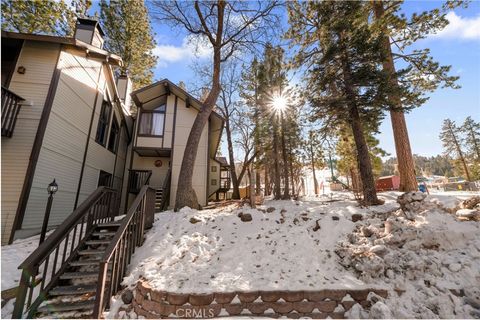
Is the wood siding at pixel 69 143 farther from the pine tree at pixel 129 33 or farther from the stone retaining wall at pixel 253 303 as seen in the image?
the pine tree at pixel 129 33

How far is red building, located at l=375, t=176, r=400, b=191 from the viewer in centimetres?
1955

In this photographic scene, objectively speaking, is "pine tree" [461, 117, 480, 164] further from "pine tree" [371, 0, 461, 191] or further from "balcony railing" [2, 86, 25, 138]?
"balcony railing" [2, 86, 25, 138]

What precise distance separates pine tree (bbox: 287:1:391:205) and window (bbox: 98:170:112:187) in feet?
33.8

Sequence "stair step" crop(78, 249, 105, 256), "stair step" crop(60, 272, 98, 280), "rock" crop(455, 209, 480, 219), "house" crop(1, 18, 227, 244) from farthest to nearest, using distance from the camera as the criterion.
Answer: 1. "house" crop(1, 18, 227, 244)
2. "rock" crop(455, 209, 480, 219)
3. "stair step" crop(78, 249, 105, 256)
4. "stair step" crop(60, 272, 98, 280)

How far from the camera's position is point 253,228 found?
5.32 m

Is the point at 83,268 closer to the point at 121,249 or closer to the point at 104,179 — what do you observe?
the point at 121,249

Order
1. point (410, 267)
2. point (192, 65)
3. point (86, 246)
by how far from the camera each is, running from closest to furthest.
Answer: point (410, 267) → point (86, 246) → point (192, 65)

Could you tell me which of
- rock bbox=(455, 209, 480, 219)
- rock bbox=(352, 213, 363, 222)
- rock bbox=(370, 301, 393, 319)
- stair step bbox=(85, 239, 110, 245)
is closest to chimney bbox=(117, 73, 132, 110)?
stair step bbox=(85, 239, 110, 245)

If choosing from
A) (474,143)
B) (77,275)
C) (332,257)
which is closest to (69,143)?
(77,275)

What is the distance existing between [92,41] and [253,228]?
36.2 feet

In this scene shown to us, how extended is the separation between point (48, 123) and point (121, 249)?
5.75m

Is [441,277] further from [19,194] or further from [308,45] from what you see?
[19,194]

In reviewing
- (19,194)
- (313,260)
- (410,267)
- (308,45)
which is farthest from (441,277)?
(19,194)

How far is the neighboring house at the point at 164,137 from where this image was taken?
11117mm
